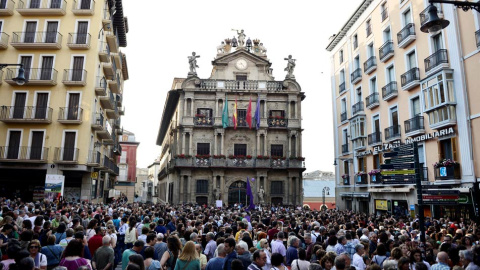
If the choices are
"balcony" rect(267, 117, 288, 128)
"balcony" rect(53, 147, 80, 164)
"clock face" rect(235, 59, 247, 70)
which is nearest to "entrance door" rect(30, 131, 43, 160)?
"balcony" rect(53, 147, 80, 164)

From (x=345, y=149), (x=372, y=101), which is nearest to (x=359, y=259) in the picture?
(x=372, y=101)

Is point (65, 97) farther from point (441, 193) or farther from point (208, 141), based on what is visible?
point (441, 193)

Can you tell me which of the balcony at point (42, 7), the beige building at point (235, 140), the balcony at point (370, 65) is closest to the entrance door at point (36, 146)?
the balcony at point (42, 7)

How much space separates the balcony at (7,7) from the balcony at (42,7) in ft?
1.83

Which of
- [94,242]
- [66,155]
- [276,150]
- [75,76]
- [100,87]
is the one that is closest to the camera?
[94,242]

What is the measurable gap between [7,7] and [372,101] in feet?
94.8

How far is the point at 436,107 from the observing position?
19.9 m

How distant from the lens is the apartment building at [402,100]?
1867cm

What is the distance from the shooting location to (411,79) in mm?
22688

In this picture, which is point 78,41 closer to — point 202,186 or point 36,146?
point 36,146

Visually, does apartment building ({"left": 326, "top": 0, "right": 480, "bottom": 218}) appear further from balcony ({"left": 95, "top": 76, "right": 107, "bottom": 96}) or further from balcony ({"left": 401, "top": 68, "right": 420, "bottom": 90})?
balcony ({"left": 95, "top": 76, "right": 107, "bottom": 96})

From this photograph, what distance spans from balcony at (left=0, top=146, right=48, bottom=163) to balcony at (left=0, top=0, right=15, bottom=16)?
1040 centimetres

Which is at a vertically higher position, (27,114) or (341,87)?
(341,87)

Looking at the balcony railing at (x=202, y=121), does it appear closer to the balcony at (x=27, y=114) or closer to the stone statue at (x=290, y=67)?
the stone statue at (x=290, y=67)
